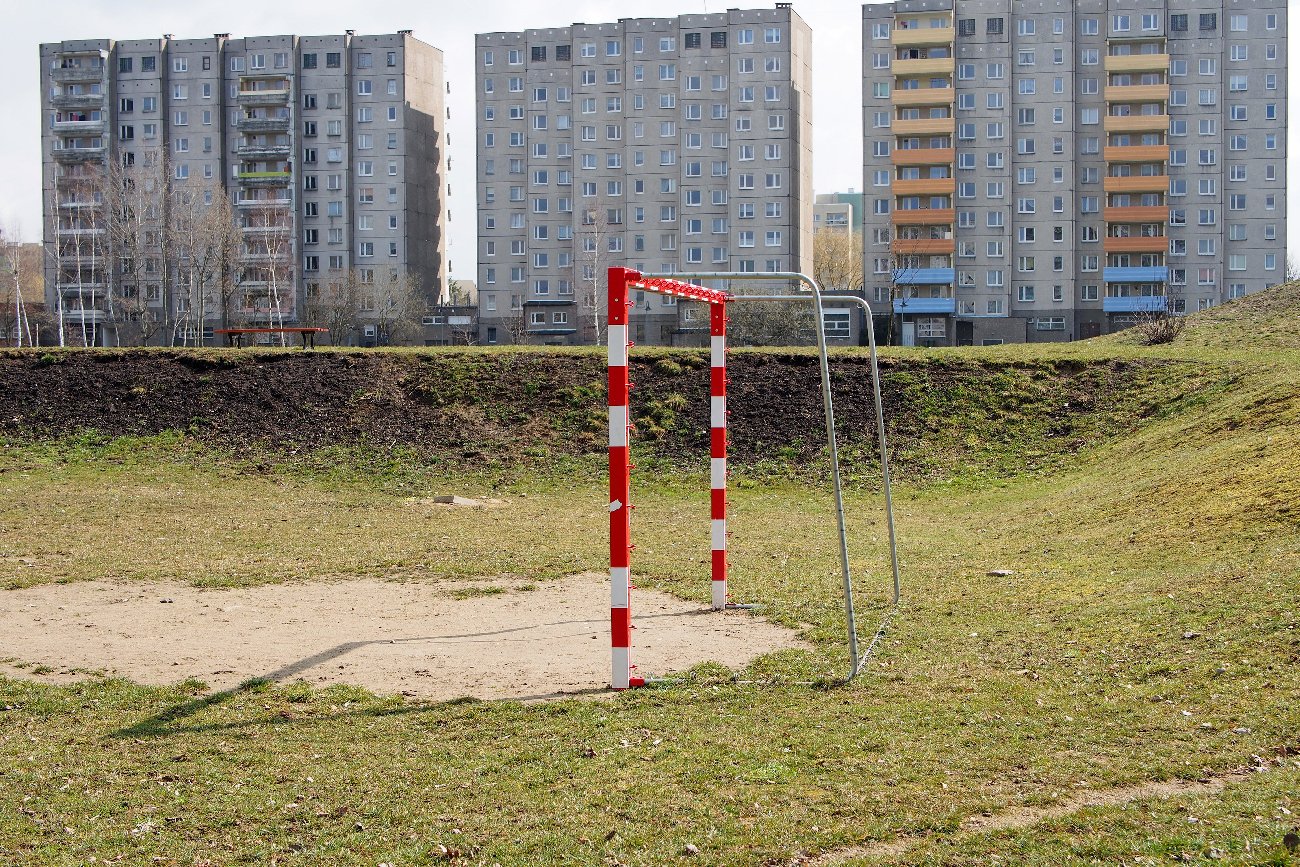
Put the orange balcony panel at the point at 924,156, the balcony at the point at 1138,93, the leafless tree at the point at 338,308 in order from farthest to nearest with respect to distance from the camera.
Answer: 1. the leafless tree at the point at 338,308
2. the orange balcony panel at the point at 924,156
3. the balcony at the point at 1138,93

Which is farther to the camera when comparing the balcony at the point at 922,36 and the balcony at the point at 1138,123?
the balcony at the point at 922,36

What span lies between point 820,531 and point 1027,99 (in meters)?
78.2

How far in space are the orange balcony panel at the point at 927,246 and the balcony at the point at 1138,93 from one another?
15474mm

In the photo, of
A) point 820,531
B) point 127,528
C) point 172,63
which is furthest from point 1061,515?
point 172,63

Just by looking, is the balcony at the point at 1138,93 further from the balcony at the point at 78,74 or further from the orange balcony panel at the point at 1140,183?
the balcony at the point at 78,74

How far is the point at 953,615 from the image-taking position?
13203mm

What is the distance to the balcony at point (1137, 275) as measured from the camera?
8840 cm

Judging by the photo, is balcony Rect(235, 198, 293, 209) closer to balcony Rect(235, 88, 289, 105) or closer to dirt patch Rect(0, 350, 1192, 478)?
balcony Rect(235, 88, 289, 105)

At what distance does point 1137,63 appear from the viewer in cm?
8875

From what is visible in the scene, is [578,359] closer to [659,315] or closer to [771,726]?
[771,726]

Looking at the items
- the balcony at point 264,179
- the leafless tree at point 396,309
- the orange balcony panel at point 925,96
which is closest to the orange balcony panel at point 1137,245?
the orange balcony panel at point 925,96

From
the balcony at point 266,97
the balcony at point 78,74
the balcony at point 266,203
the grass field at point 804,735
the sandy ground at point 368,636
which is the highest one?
the balcony at point 78,74

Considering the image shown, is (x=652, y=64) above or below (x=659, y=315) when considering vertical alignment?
above

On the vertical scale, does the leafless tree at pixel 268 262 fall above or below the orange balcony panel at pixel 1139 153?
below
